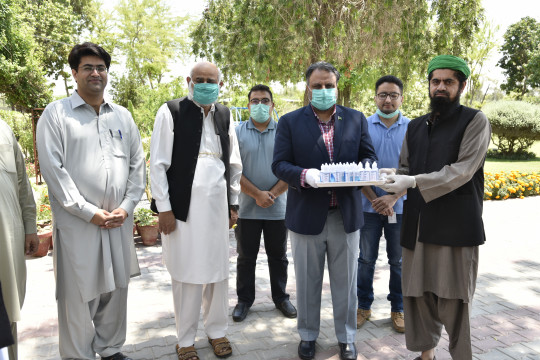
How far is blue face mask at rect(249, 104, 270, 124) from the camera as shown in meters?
4.32

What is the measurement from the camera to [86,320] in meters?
3.23

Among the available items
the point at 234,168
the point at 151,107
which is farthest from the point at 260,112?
the point at 151,107

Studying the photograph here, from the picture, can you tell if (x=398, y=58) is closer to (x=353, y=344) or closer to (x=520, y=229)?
(x=520, y=229)

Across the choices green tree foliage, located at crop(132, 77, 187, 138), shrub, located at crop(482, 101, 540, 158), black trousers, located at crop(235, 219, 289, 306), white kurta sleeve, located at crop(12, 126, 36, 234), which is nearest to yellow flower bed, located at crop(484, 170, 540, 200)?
black trousers, located at crop(235, 219, 289, 306)

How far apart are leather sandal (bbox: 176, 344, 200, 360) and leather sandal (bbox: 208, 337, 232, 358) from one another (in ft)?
0.61

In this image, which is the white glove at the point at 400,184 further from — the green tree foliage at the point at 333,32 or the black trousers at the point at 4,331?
the green tree foliage at the point at 333,32

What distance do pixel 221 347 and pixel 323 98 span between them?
2.31m

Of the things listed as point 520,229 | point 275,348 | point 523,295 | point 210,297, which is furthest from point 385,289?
point 520,229

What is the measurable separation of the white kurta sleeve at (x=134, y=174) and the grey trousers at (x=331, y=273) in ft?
4.49

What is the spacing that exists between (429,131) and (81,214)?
2743 mm

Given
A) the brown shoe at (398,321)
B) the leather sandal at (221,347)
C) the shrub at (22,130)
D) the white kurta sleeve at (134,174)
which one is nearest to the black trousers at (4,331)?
the white kurta sleeve at (134,174)

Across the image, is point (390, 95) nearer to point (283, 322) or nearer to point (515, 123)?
point (283, 322)

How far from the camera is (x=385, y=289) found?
506cm

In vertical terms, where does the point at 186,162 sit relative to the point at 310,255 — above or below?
above
